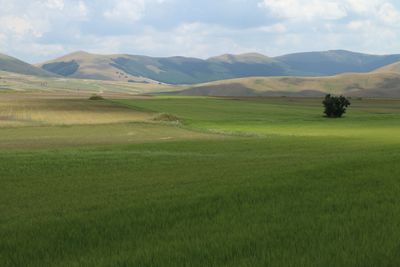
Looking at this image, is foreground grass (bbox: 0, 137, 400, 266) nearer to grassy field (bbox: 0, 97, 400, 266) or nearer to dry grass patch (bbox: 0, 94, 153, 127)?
grassy field (bbox: 0, 97, 400, 266)

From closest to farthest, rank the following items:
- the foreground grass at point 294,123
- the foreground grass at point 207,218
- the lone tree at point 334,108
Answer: the foreground grass at point 207,218
the foreground grass at point 294,123
the lone tree at point 334,108

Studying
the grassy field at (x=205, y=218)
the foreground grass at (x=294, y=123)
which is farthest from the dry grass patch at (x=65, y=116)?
the grassy field at (x=205, y=218)

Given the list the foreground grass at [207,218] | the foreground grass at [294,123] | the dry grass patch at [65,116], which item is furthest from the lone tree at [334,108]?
the foreground grass at [207,218]

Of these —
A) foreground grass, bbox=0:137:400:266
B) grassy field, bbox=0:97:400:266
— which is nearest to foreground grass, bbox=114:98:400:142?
grassy field, bbox=0:97:400:266

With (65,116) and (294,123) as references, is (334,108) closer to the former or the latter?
(294,123)

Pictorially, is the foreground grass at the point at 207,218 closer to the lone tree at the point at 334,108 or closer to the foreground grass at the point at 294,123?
the foreground grass at the point at 294,123

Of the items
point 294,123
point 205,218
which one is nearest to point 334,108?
point 294,123

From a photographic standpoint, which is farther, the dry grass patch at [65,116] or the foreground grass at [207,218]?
the dry grass patch at [65,116]

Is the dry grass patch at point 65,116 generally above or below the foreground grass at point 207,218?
below

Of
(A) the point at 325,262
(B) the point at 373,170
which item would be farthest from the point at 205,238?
(B) the point at 373,170

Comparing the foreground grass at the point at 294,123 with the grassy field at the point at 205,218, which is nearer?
the grassy field at the point at 205,218

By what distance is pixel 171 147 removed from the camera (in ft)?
134

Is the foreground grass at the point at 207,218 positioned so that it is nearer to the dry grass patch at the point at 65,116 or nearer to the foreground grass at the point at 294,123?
the foreground grass at the point at 294,123

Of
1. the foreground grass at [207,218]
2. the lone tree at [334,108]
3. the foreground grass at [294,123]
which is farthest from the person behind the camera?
the lone tree at [334,108]
